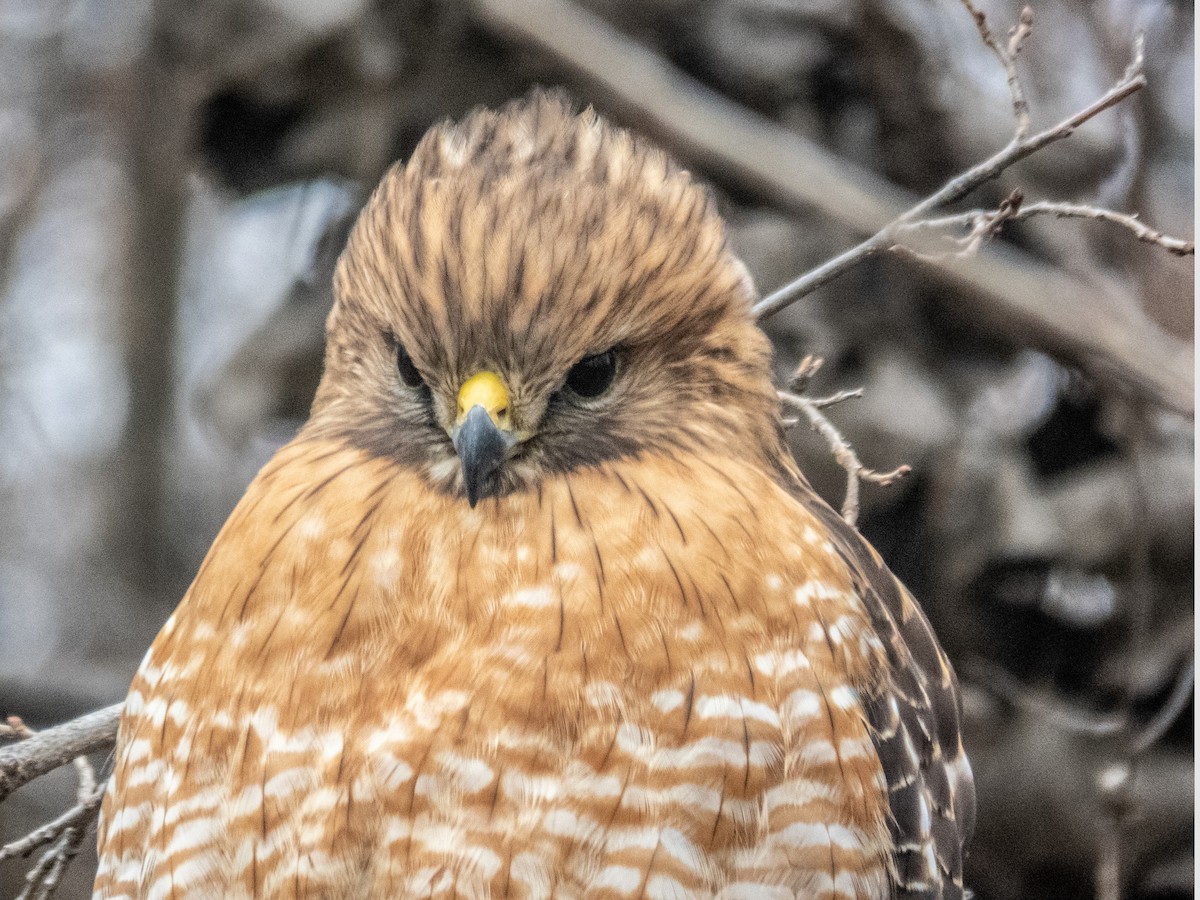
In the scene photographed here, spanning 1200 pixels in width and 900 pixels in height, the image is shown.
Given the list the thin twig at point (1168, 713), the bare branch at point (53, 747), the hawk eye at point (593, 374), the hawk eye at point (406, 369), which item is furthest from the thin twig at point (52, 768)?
the thin twig at point (1168, 713)

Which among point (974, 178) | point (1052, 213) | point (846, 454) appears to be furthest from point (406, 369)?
point (1052, 213)

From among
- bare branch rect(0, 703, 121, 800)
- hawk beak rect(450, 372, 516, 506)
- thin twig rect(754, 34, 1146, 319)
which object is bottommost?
bare branch rect(0, 703, 121, 800)

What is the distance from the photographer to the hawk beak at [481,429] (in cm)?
183

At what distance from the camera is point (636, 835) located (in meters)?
1.84

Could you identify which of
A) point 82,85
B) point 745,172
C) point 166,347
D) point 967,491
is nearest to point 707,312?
point 745,172

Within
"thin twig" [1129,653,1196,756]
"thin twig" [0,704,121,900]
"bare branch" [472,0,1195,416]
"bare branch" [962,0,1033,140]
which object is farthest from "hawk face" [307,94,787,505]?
"thin twig" [1129,653,1196,756]

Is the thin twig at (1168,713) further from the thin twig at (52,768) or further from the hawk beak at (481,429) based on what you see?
the thin twig at (52,768)

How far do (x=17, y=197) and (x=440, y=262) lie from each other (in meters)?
4.20

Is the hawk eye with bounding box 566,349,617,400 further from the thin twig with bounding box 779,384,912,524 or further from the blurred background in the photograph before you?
the blurred background

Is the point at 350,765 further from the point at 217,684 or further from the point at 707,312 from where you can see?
the point at 707,312

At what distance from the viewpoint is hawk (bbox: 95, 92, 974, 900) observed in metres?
1.85

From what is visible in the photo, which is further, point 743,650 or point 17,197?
point 17,197

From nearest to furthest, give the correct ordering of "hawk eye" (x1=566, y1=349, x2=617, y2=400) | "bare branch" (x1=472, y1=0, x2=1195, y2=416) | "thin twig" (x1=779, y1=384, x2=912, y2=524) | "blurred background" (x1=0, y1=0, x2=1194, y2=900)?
1. "hawk eye" (x1=566, y1=349, x2=617, y2=400)
2. "thin twig" (x1=779, y1=384, x2=912, y2=524)
3. "bare branch" (x1=472, y1=0, x2=1195, y2=416)
4. "blurred background" (x1=0, y1=0, x2=1194, y2=900)

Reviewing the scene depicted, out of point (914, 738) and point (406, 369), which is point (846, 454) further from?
point (406, 369)
